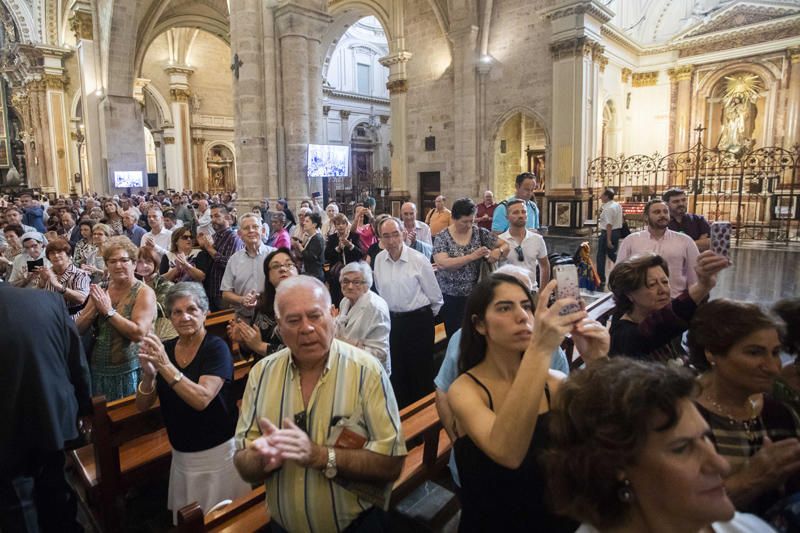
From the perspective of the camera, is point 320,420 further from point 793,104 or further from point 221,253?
point 793,104

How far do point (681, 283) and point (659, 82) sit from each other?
2120cm

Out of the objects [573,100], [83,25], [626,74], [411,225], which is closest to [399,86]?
[573,100]

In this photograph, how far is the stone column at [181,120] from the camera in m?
27.2

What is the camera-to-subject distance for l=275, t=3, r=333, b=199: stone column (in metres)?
10.8

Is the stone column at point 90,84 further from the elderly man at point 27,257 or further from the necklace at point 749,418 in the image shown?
the necklace at point 749,418

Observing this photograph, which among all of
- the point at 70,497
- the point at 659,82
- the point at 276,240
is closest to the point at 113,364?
the point at 70,497

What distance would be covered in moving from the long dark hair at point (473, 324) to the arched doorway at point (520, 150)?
15018mm

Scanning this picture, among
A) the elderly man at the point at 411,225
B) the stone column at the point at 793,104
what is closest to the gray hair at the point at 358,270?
the elderly man at the point at 411,225

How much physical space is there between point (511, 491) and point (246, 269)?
3684 millimetres

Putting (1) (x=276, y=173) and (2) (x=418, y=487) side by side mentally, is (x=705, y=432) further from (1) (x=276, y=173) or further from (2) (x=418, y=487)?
(1) (x=276, y=173)

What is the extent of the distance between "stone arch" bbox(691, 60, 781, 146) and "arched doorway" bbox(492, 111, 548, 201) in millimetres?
8087

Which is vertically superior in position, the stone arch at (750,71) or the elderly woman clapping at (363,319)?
the stone arch at (750,71)

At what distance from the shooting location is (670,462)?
1.12 metres

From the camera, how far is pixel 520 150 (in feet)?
61.0
